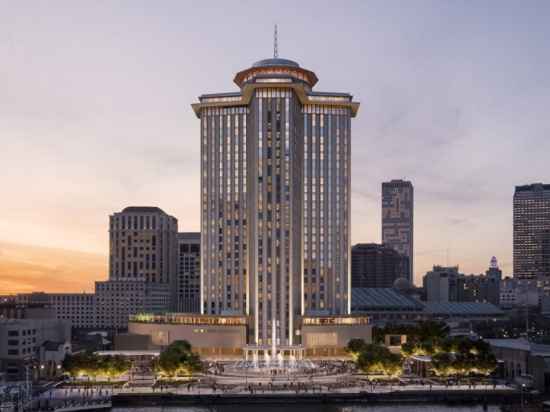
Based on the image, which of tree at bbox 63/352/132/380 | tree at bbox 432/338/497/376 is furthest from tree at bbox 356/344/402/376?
tree at bbox 63/352/132/380

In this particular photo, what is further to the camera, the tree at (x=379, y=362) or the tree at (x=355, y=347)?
the tree at (x=355, y=347)

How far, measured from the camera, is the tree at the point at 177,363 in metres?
155

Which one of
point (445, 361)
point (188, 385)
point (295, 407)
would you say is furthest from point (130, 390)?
point (445, 361)

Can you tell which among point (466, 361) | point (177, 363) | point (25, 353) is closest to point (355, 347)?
point (466, 361)

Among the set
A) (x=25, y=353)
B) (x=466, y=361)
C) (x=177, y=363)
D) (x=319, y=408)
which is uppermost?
(x=466, y=361)

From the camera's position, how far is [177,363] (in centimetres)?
15538

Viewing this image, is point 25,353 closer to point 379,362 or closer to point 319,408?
point 319,408

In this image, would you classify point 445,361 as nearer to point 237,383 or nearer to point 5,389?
point 237,383

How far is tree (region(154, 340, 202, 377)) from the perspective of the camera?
155125 millimetres

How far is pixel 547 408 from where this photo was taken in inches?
5015

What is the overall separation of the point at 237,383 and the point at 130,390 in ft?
79.0

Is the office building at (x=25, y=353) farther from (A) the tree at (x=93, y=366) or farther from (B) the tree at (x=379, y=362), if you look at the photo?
(B) the tree at (x=379, y=362)

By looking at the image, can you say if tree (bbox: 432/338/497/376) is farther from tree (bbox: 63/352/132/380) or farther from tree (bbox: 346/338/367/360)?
tree (bbox: 63/352/132/380)

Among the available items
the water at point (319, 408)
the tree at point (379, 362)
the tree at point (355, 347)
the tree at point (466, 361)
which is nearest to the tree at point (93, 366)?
the water at point (319, 408)
